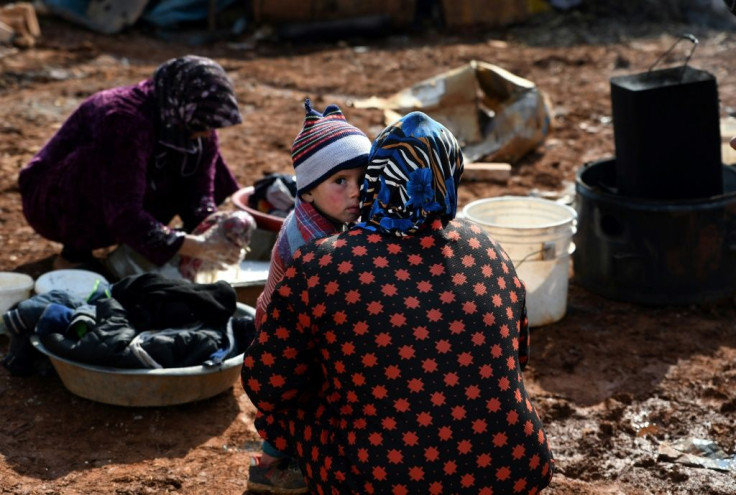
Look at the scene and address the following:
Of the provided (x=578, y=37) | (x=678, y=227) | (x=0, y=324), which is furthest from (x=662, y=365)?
(x=578, y=37)

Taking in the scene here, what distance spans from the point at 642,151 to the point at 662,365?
101 centimetres

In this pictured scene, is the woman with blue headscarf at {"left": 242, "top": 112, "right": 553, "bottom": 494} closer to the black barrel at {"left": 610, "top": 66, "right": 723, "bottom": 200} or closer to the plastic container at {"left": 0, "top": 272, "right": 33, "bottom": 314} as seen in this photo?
the plastic container at {"left": 0, "top": 272, "right": 33, "bottom": 314}

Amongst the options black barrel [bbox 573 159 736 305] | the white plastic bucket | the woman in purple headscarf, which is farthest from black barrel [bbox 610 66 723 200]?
the woman in purple headscarf

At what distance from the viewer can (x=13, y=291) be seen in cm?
416

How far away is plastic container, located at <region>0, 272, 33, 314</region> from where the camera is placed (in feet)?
13.6

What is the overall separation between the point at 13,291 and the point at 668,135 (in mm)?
2976

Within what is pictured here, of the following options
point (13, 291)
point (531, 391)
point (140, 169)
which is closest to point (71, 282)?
point (13, 291)

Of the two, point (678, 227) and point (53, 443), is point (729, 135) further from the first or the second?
point (53, 443)

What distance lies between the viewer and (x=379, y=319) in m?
2.42

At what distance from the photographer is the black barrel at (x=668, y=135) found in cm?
447

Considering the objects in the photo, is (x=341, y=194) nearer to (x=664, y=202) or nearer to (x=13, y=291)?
(x=13, y=291)

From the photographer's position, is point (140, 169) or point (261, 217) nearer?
point (140, 169)

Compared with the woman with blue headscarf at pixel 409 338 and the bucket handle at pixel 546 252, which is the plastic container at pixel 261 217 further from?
the woman with blue headscarf at pixel 409 338

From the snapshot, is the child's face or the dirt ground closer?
the child's face
